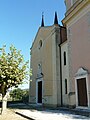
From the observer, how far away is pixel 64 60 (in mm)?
22562

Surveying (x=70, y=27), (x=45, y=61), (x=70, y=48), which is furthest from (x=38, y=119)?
(x=45, y=61)

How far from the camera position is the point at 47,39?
2648 centimetres

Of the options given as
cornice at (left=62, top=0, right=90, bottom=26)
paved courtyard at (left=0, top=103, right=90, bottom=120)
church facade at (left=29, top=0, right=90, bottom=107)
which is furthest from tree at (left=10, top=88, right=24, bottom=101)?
paved courtyard at (left=0, top=103, right=90, bottom=120)

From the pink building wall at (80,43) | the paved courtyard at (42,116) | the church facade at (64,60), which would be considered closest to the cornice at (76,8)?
the church facade at (64,60)

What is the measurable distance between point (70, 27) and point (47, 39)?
7163mm

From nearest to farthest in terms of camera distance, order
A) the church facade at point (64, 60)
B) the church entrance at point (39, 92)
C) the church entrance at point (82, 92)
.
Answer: the church entrance at point (82, 92), the church facade at point (64, 60), the church entrance at point (39, 92)

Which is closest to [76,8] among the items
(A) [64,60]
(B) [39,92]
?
(A) [64,60]

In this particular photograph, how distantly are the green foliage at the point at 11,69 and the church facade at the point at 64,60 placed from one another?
505cm

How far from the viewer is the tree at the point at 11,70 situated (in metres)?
14.5

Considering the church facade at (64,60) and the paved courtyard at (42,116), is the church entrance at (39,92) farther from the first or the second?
the paved courtyard at (42,116)

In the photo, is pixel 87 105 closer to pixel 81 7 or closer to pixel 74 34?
pixel 74 34

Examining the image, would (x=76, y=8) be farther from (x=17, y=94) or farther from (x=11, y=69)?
(x=17, y=94)

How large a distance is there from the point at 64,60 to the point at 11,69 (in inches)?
365

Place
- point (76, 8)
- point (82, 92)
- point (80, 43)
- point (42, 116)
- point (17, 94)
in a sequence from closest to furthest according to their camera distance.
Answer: point (42, 116)
point (82, 92)
point (80, 43)
point (76, 8)
point (17, 94)
